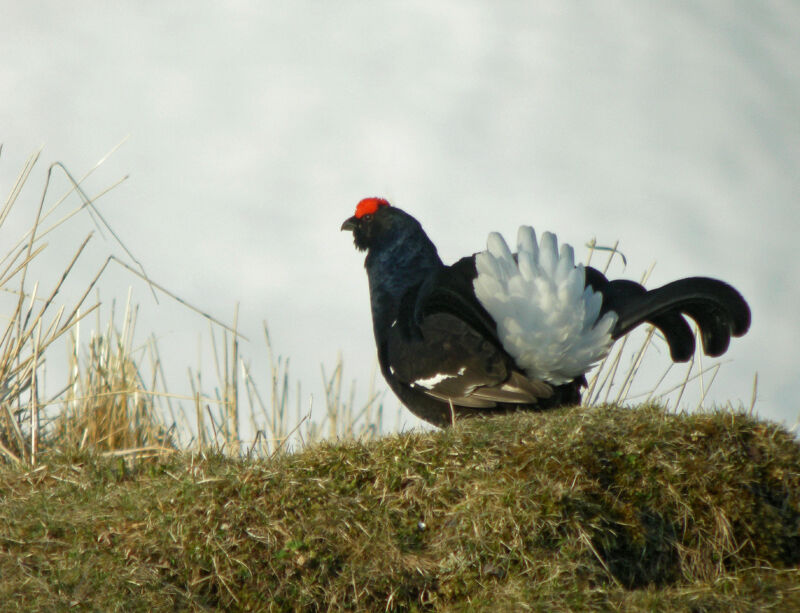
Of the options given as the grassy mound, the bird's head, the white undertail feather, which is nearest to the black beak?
the bird's head

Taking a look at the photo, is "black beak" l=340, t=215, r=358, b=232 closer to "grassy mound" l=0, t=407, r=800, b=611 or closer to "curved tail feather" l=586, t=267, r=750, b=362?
"curved tail feather" l=586, t=267, r=750, b=362

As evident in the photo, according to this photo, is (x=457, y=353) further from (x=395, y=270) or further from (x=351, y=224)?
(x=351, y=224)

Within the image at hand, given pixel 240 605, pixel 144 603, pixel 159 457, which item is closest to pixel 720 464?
pixel 240 605

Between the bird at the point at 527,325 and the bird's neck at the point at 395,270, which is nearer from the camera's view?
the bird at the point at 527,325

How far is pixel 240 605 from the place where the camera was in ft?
11.0

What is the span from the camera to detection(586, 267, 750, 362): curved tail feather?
4.40 m

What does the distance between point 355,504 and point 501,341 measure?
155 centimetres

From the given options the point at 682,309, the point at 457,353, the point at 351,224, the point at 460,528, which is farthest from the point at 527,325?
the point at 351,224

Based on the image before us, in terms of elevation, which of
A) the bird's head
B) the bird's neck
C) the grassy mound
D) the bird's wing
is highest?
the bird's head

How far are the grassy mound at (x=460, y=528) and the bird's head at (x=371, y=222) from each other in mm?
2206

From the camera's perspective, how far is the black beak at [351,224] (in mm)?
5992

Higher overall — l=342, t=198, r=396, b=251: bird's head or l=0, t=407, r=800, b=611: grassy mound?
l=342, t=198, r=396, b=251: bird's head

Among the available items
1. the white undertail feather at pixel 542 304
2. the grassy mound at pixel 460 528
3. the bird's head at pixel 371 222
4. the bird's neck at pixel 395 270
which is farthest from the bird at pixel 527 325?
the bird's head at pixel 371 222

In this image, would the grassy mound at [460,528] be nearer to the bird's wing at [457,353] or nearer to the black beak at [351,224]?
the bird's wing at [457,353]
